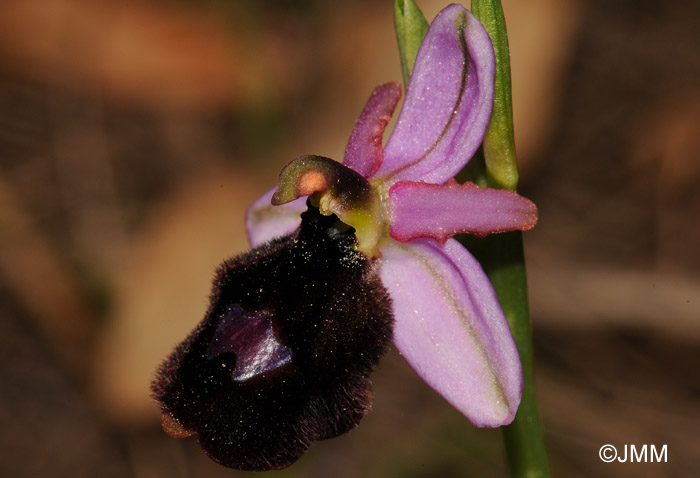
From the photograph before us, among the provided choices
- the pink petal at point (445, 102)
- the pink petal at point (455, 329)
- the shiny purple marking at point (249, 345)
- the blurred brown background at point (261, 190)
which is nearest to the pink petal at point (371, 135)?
the pink petal at point (445, 102)

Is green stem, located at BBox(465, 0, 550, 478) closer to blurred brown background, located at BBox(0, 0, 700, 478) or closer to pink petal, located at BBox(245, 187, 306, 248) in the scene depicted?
pink petal, located at BBox(245, 187, 306, 248)

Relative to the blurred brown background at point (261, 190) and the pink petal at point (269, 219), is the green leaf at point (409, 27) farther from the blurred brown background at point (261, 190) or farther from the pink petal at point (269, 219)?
the blurred brown background at point (261, 190)

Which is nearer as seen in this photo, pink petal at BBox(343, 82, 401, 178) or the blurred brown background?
pink petal at BBox(343, 82, 401, 178)

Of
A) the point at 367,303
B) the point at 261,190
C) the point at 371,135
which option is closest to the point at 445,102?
the point at 371,135

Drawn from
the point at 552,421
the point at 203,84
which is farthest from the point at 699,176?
the point at 203,84

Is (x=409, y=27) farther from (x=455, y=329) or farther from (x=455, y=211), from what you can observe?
(x=455, y=329)

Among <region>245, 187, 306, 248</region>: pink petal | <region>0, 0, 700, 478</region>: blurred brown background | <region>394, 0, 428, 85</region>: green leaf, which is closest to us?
<region>394, 0, 428, 85</region>: green leaf

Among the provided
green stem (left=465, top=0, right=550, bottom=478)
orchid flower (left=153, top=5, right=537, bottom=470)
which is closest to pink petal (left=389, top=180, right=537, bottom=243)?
orchid flower (left=153, top=5, right=537, bottom=470)
